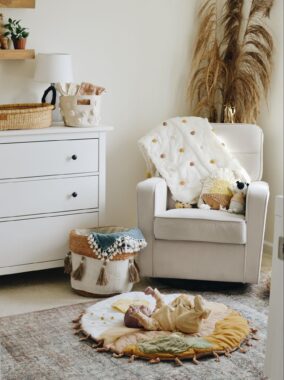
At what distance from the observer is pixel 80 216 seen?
13.8ft

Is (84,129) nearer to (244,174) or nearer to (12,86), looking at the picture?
(12,86)

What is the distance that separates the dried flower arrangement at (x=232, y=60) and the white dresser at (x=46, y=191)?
1034mm

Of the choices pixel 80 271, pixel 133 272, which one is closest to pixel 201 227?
pixel 133 272

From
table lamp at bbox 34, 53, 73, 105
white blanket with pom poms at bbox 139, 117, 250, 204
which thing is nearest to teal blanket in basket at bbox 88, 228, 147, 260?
white blanket with pom poms at bbox 139, 117, 250, 204

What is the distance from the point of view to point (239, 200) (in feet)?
13.5

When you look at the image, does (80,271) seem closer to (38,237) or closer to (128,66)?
(38,237)

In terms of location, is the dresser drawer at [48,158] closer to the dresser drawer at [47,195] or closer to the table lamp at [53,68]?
the dresser drawer at [47,195]

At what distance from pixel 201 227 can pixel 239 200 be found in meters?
0.30

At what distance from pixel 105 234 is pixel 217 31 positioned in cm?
180

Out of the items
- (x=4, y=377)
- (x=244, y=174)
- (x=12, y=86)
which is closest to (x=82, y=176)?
(x=12, y=86)

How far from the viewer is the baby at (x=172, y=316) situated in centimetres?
334

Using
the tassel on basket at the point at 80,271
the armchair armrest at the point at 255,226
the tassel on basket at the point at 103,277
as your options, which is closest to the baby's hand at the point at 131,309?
the tassel on basket at the point at 103,277

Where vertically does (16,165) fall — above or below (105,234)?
above

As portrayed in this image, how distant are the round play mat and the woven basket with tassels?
6.8 inches
